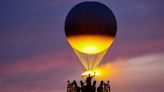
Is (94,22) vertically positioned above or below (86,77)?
above

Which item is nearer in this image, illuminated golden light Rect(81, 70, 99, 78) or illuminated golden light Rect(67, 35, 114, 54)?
illuminated golden light Rect(81, 70, 99, 78)

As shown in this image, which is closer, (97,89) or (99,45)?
(97,89)

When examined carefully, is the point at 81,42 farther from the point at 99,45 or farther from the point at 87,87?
the point at 87,87

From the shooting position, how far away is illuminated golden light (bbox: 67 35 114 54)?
36094mm

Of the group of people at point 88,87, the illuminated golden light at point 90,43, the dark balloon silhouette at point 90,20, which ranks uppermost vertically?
the dark balloon silhouette at point 90,20

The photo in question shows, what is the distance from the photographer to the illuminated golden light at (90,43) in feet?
118

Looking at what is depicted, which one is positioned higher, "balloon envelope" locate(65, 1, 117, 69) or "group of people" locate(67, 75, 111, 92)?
"balloon envelope" locate(65, 1, 117, 69)

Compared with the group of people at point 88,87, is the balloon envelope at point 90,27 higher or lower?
higher

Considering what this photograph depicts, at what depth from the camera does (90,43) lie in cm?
3641

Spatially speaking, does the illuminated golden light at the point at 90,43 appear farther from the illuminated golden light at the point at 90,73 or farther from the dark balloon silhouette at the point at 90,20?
the illuminated golden light at the point at 90,73

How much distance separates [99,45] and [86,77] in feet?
12.4

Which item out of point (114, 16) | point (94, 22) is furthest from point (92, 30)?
point (114, 16)

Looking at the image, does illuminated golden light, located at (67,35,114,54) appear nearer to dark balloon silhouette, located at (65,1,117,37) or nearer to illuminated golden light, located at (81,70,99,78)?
dark balloon silhouette, located at (65,1,117,37)

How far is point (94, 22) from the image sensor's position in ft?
117
